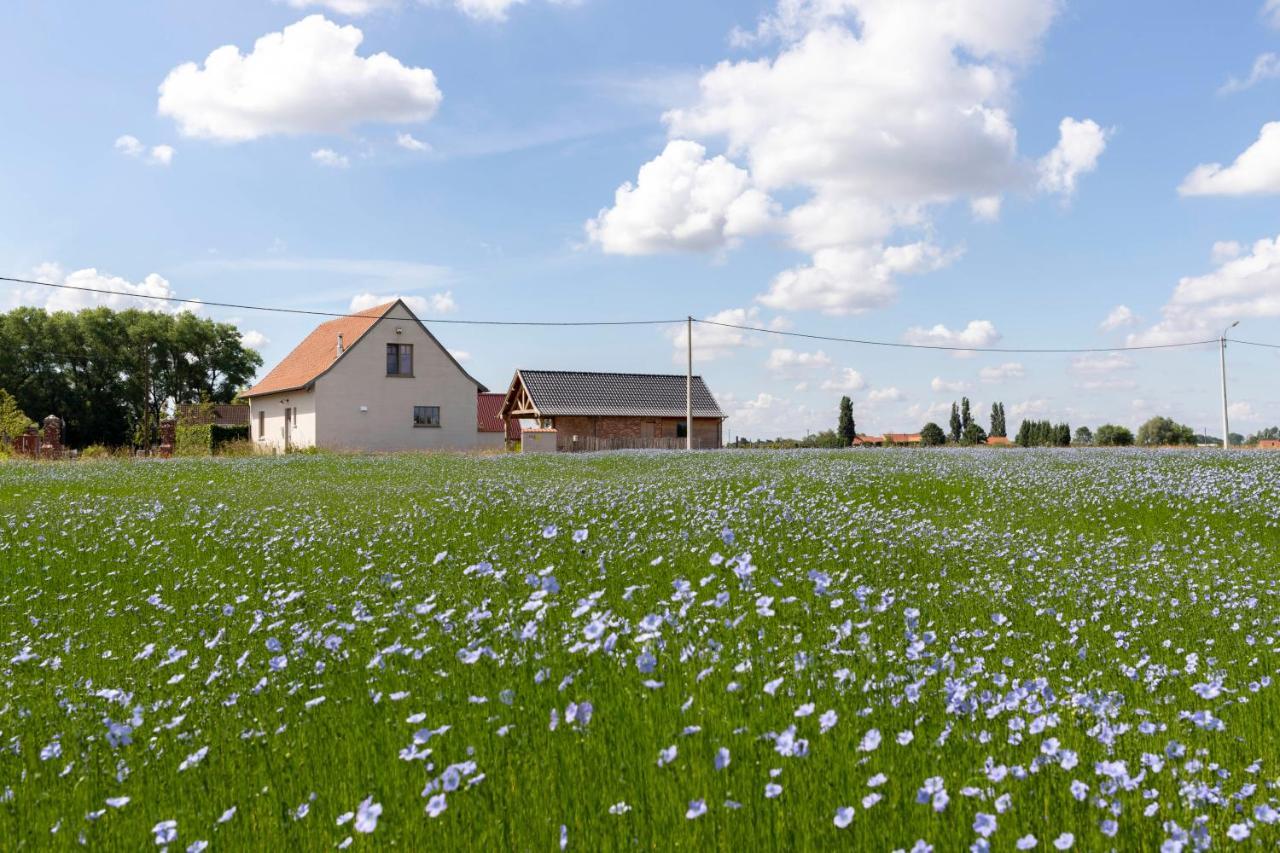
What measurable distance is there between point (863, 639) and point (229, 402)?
7877cm

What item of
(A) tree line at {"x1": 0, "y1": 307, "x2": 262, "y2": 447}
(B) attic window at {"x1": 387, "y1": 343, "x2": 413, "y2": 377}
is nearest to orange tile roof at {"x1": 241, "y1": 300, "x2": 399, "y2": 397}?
(B) attic window at {"x1": 387, "y1": 343, "x2": 413, "y2": 377}

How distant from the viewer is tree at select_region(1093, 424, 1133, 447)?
63.6m

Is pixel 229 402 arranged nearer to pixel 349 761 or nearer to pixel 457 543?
pixel 457 543

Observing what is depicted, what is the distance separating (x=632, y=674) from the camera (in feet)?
16.1

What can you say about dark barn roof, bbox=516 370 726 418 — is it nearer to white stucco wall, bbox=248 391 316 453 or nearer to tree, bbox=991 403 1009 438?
white stucco wall, bbox=248 391 316 453

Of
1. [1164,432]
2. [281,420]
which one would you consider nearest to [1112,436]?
[1164,432]

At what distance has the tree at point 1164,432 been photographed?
80.2 m

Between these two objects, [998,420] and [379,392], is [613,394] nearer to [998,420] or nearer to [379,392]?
[379,392]

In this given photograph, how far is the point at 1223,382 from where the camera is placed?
1863 inches

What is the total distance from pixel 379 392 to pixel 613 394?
48.6 ft

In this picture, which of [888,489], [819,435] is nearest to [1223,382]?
[819,435]

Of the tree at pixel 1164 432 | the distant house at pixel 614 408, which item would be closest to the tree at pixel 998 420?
the tree at pixel 1164 432

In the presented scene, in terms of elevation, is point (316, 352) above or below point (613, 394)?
above

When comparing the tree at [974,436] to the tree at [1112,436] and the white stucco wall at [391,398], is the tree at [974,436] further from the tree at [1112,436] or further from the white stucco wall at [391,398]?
the white stucco wall at [391,398]
